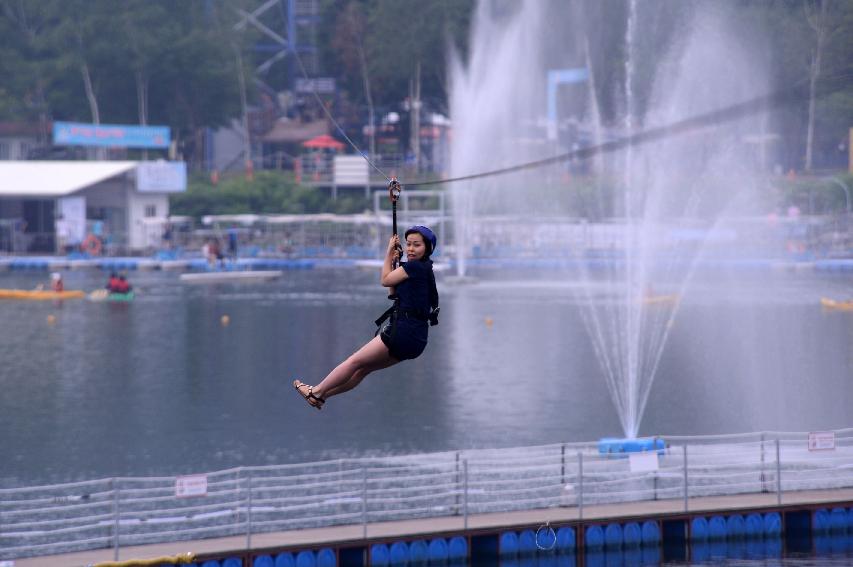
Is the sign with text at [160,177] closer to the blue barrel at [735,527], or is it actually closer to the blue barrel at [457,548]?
the blue barrel at [457,548]

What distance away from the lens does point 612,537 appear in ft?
95.7

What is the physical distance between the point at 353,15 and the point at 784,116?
37092 millimetres

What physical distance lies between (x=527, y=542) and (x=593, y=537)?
57.7 inches

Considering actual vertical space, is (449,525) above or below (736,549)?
above

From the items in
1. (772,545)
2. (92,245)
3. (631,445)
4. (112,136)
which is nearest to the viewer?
(772,545)

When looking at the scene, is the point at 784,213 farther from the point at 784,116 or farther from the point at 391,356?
the point at 391,356

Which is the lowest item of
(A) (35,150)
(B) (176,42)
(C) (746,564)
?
(C) (746,564)

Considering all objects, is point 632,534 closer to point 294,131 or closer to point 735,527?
point 735,527

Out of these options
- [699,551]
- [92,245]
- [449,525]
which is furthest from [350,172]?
[449,525]

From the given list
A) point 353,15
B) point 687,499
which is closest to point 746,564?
point 687,499

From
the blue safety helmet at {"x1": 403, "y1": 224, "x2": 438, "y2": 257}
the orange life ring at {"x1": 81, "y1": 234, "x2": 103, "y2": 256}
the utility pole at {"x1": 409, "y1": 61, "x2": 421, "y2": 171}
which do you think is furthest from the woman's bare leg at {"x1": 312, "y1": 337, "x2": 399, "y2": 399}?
the utility pole at {"x1": 409, "y1": 61, "x2": 421, "y2": 171}

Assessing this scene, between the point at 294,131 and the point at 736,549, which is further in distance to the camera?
the point at 294,131

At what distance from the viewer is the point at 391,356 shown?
16562mm

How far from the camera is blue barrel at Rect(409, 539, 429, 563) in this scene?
27547 millimetres
